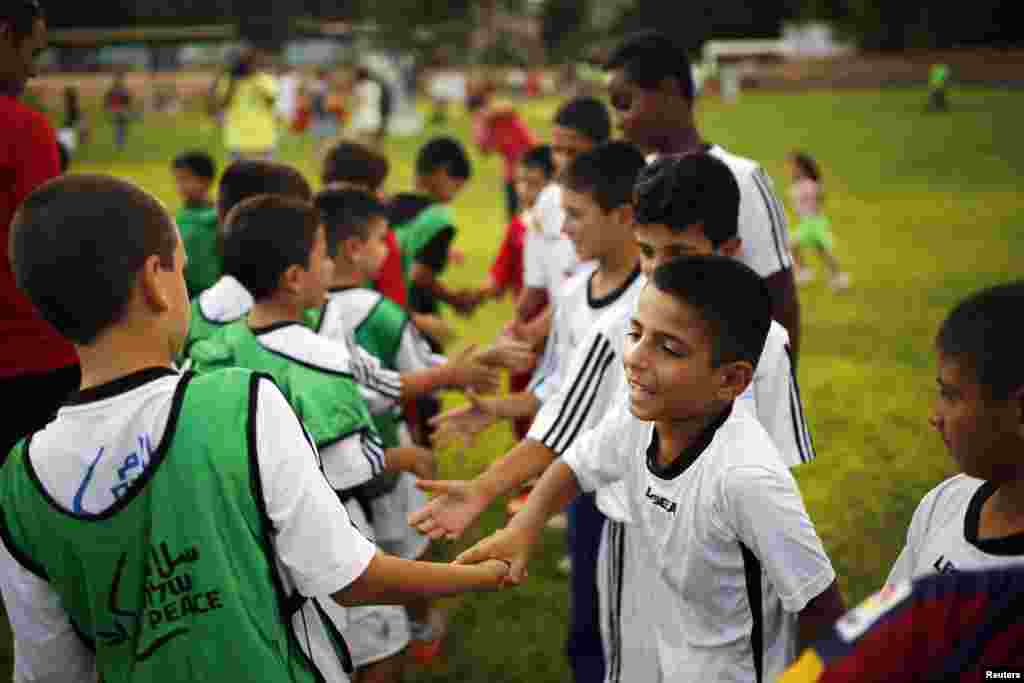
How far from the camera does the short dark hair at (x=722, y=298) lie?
2391 millimetres

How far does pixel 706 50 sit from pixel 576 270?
61.8 metres

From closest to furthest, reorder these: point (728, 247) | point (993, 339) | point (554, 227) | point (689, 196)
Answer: point (993, 339) → point (689, 196) → point (728, 247) → point (554, 227)

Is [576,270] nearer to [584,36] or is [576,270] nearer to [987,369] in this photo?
[987,369]

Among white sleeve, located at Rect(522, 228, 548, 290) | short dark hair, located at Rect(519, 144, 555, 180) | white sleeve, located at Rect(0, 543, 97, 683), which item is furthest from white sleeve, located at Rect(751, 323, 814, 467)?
short dark hair, located at Rect(519, 144, 555, 180)

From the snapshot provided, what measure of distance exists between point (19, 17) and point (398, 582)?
2660 millimetres

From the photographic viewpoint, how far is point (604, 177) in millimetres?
3709

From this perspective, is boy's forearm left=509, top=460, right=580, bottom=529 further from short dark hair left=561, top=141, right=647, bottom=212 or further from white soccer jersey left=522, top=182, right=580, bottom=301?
→ white soccer jersey left=522, top=182, right=580, bottom=301

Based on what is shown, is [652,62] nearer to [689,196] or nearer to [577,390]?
[689,196]

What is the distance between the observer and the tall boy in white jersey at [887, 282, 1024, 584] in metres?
1.78

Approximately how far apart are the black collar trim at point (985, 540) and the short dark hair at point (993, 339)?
0.26 meters

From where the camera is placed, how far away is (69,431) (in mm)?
1849

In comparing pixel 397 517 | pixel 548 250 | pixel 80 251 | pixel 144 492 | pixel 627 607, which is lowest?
pixel 397 517

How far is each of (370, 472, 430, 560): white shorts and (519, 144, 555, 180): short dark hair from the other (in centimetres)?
306

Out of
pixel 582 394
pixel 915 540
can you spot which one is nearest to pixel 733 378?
pixel 915 540
